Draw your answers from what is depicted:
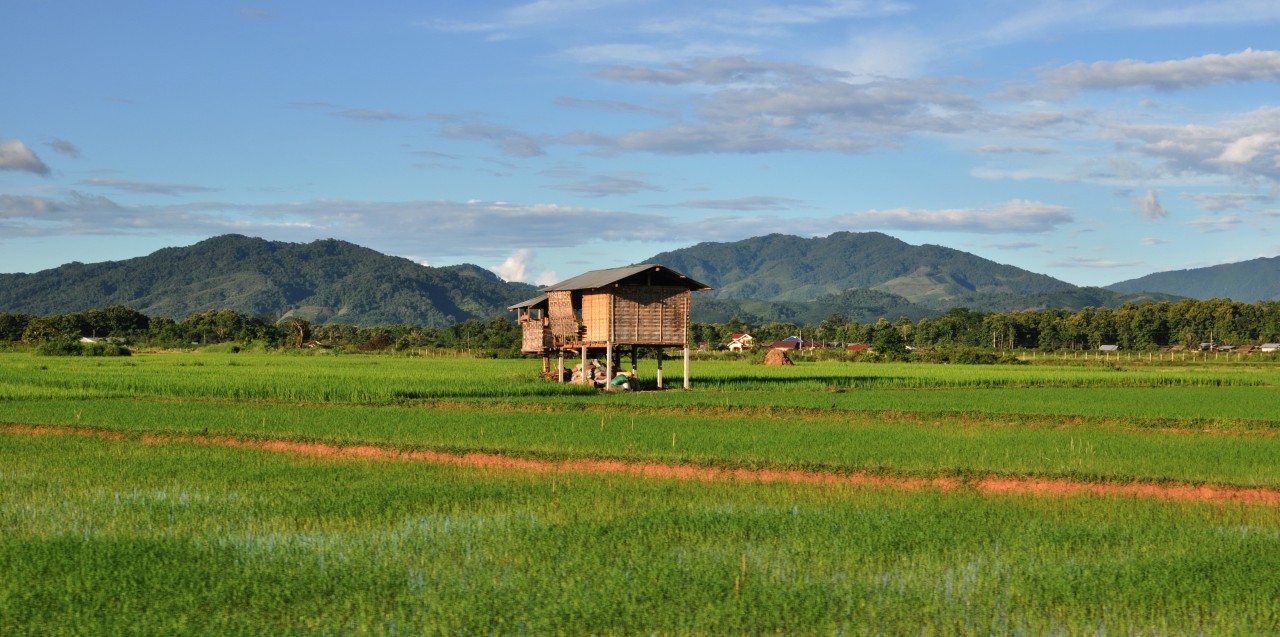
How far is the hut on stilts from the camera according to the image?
41.5 meters

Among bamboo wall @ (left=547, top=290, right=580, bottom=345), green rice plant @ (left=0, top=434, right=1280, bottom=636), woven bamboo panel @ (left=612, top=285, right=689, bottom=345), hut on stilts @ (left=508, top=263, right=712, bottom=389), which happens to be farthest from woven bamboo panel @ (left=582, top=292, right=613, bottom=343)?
green rice plant @ (left=0, top=434, right=1280, bottom=636)

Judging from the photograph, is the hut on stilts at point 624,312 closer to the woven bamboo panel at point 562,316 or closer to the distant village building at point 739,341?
the woven bamboo panel at point 562,316

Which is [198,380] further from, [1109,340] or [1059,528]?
[1109,340]

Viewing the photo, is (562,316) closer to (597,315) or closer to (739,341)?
(597,315)

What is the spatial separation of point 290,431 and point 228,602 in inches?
609

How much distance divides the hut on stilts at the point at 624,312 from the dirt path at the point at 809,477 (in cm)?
1947

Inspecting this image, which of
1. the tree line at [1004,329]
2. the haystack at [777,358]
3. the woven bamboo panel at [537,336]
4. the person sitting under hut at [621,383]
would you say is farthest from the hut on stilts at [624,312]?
the tree line at [1004,329]

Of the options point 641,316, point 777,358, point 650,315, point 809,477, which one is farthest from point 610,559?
point 777,358

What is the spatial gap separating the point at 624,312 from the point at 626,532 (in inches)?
1134

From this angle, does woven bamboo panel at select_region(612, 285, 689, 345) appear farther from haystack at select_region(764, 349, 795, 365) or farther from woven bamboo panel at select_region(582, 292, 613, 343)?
haystack at select_region(764, 349, 795, 365)

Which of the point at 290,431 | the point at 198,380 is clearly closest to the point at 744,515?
the point at 290,431

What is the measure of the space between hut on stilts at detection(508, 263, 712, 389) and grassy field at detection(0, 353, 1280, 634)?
1418 centimetres

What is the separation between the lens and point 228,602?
1004 cm

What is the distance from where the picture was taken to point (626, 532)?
13.0 metres
